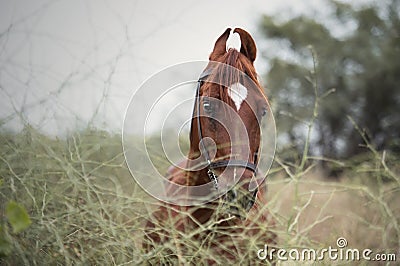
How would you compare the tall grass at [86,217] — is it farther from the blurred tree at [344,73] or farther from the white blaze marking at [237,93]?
the blurred tree at [344,73]

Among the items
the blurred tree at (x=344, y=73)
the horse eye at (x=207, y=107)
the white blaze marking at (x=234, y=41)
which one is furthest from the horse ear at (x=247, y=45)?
the blurred tree at (x=344, y=73)

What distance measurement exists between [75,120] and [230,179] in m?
1.07

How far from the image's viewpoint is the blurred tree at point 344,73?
12.4 metres

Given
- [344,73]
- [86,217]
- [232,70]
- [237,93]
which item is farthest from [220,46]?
[344,73]

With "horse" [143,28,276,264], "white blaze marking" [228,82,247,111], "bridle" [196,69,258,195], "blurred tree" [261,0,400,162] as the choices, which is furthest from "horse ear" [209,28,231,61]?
"blurred tree" [261,0,400,162]

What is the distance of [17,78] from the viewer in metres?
2.79

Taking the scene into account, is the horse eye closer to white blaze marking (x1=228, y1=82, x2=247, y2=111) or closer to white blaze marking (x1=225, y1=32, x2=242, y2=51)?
white blaze marking (x1=228, y1=82, x2=247, y2=111)

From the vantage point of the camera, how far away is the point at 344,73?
1338 cm

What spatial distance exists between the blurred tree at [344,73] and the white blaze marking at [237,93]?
9500 mm

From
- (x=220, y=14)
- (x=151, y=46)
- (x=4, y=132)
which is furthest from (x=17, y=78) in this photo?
(x=220, y=14)

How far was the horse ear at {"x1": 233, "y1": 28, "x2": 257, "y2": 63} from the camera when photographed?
276 cm

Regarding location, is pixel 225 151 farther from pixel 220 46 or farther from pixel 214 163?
pixel 220 46

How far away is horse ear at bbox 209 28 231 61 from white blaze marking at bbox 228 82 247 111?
32 cm

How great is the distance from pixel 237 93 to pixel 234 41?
0.62 meters
